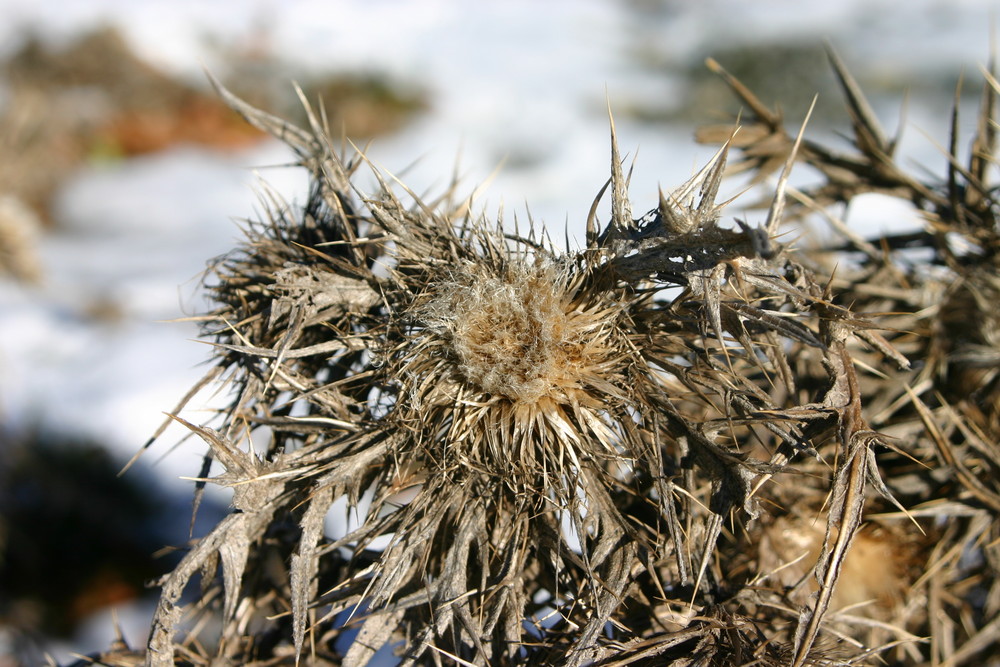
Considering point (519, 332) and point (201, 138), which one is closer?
point (519, 332)

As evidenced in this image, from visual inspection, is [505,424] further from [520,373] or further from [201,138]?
[201,138]

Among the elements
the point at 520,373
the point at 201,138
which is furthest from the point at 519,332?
the point at 201,138

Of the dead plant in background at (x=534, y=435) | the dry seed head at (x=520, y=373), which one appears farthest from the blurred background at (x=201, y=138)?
the dry seed head at (x=520, y=373)

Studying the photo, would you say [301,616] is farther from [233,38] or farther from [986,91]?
[233,38]

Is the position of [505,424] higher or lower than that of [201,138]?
lower

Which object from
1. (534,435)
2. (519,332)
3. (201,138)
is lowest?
(534,435)

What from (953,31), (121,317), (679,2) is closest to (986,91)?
(121,317)
